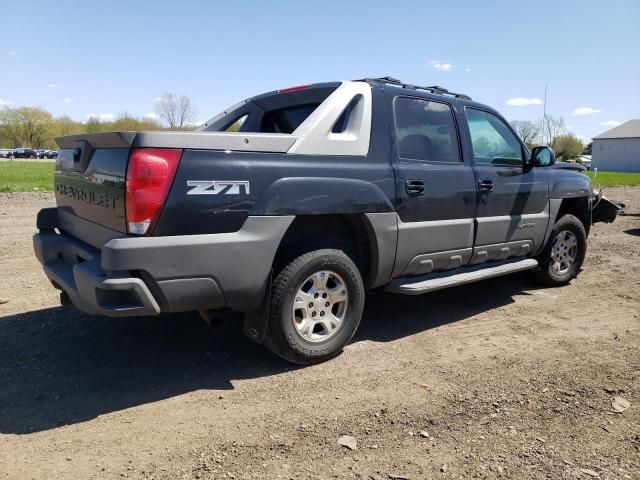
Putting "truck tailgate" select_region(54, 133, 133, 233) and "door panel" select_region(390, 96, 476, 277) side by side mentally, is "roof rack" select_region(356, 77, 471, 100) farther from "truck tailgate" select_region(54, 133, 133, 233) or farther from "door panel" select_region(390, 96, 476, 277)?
"truck tailgate" select_region(54, 133, 133, 233)

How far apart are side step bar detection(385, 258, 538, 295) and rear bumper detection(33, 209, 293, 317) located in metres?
1.29

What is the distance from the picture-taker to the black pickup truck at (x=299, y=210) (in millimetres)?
2959

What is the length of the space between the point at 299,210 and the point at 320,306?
752 mm

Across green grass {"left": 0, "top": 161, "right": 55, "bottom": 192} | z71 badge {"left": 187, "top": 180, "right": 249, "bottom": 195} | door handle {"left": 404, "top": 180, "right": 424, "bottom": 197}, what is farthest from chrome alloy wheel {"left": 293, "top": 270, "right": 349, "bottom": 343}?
green grass {"left": 0, "top": 161, "right": 55, "bottom": 192}

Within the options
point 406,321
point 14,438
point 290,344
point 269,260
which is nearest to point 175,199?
point 269,260

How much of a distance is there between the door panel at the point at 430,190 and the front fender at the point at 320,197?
304mm

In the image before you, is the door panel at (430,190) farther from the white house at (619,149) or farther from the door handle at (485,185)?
the white house at (619,149)

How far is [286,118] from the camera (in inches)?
189

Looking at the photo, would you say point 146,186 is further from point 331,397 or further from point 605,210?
point 605,210

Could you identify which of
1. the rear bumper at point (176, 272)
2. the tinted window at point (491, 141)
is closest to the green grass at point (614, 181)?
the tinted window at point (491, 141)

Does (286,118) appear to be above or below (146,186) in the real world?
above

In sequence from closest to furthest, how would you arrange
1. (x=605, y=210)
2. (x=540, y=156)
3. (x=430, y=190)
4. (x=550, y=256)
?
1. (x=430, y=190)
2. (x=540, y=156)
3. (x=550, y=256)
4. (x=605, y=210)

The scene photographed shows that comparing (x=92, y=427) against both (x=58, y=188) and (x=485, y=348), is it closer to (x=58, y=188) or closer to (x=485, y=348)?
(x=58, y=188)

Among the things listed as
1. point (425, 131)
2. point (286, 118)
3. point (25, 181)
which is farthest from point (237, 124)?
point (25, 181)
